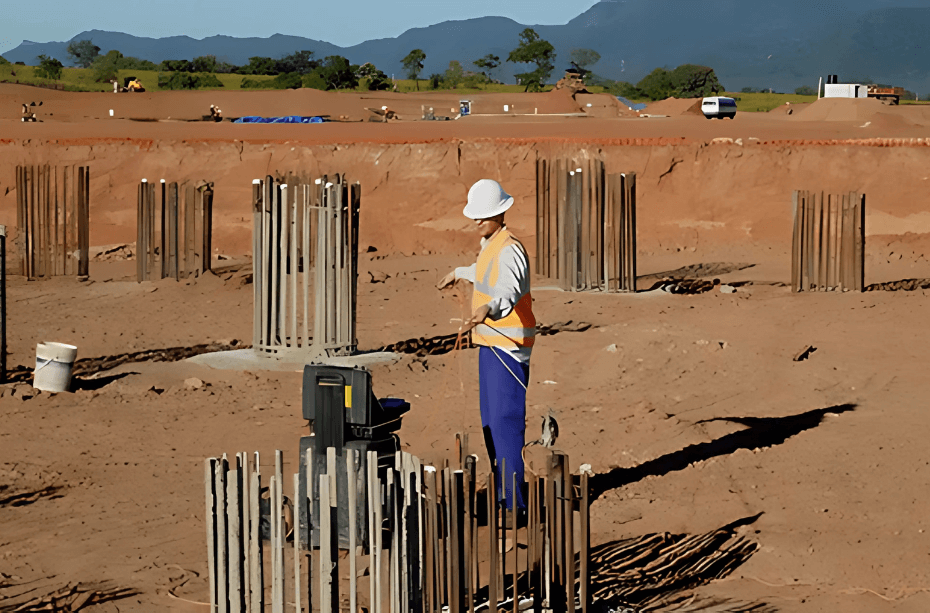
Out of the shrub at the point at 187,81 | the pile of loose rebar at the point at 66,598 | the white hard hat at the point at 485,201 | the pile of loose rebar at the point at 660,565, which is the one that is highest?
A: the shrub at the point at 187,81

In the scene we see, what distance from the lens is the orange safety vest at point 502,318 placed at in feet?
18.6

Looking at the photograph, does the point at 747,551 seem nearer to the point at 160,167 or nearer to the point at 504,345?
the point at 504,345

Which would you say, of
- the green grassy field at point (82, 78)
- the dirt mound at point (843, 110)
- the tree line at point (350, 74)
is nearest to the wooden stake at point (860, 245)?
the dirt mound at point (843, 110)

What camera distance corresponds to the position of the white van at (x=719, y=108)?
120 feet

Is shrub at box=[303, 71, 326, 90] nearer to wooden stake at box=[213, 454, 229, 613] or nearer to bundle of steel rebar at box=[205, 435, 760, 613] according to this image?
bundle of steel rebar at box=[205, 435, 760, 613]

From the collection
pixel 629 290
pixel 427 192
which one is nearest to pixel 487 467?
pixel 629 290

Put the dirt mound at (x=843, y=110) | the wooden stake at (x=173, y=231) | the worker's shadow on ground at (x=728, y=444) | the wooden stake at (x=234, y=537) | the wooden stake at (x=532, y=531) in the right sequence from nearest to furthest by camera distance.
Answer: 1. the wooden stake at (x=234, y=537)
2. the wooden stake at (x=532, y=531)
3. the worker's shadow on ground at (x=728, y=444)
4. the wooden stake at (x=173, y=231)
5. the dirt mound at (x=843, y=110)

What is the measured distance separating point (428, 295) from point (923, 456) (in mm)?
7072

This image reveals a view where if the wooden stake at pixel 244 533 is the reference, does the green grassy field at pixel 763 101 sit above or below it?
above

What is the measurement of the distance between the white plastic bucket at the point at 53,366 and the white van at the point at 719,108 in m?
30.1

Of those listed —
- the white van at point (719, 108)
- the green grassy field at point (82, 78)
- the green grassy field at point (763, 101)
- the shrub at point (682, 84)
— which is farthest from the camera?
the shrub at point (682, 84)

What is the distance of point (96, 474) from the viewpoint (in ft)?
23.6

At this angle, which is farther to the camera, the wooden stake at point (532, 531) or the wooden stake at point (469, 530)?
the wooden stake at point (532, 531)

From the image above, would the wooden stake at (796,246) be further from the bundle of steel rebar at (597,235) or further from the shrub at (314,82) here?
the shrub at (314,82)
